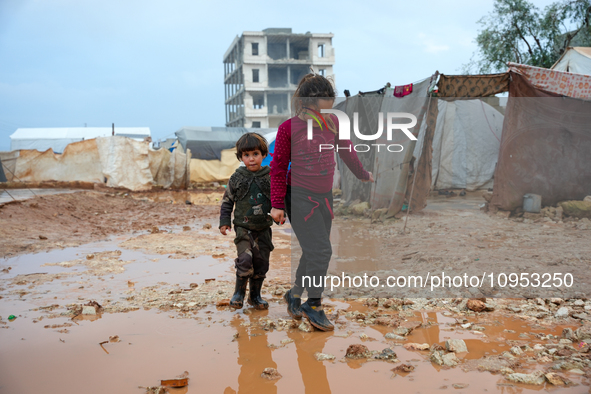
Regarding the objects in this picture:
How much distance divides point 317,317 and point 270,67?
4133cm

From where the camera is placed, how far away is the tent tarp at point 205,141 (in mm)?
19953

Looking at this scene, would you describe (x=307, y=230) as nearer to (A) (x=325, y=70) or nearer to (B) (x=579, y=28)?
(B) (x=579, y=28)

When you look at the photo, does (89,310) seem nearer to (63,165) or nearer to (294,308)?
(294,308)

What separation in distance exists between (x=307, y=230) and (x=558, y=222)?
17.2ft

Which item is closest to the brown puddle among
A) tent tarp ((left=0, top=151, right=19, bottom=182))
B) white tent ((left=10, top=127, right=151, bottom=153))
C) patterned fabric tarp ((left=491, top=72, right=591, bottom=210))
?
patterned fabric tarp ((left=491, top=72, right=591, bottom=210))

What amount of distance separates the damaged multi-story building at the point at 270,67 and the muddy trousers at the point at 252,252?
120 feet

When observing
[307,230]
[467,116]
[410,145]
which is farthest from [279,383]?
[467,116]

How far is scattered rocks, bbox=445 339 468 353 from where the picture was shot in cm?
214

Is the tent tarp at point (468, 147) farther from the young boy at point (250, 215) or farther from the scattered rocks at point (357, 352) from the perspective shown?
the scattered rocks at point (357, 352)

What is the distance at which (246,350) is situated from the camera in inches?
89.0

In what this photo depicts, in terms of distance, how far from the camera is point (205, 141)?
2011 centimetres

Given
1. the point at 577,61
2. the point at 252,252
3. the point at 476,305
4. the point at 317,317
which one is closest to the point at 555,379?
the point at 476,305

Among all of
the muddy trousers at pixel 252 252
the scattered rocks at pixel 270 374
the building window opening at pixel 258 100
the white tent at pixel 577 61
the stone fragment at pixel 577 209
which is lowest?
the scattered rocks at pixel 270 374

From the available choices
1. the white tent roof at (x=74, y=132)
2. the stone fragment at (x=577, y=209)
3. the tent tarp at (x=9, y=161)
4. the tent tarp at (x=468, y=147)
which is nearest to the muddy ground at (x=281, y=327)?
the stone fragment at (x=577, y=209)
